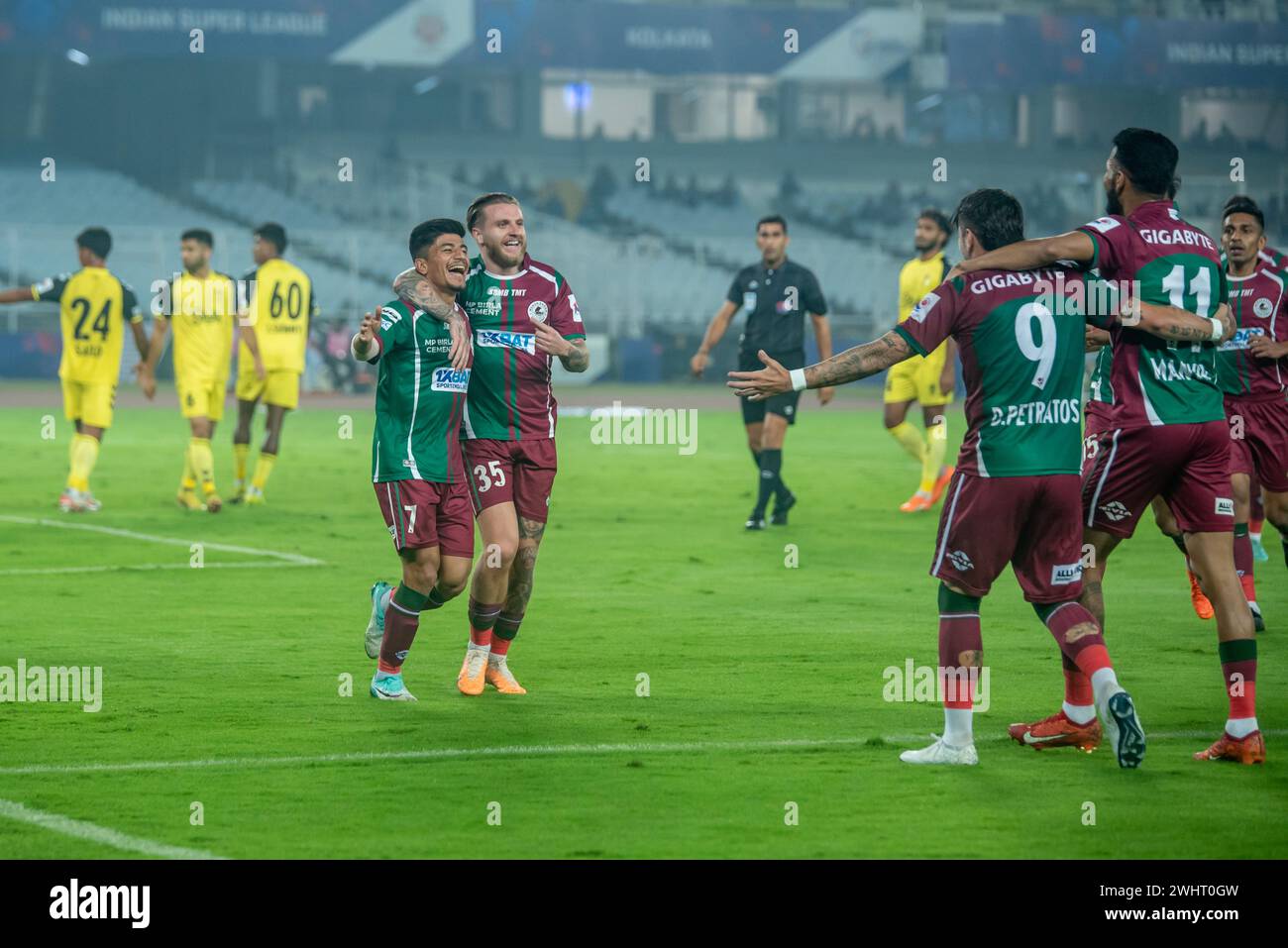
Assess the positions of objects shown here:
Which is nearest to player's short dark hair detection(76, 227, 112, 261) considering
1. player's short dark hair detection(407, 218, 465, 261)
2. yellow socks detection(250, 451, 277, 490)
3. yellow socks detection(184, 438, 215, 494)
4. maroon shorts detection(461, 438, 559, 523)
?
yellow socks detection(184, 438, 215, 494)

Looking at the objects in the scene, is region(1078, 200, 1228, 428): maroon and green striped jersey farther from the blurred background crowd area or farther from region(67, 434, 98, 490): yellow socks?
the blurred background crowd area

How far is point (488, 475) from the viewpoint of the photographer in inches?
329

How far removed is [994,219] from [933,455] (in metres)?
10.2

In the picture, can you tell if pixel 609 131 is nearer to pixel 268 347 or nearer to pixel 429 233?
pixel 268 347

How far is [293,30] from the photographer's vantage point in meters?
42.0

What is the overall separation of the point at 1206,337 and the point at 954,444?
17.6 meters

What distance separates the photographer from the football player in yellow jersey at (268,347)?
17047 millimetres

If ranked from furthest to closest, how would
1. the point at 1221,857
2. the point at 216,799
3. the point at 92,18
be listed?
the point at 92,18 → the point at 216,799 → the point at 1221,857

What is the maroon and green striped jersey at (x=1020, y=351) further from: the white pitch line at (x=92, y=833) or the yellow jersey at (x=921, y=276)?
the yellow jersey at (x=921, y=276)

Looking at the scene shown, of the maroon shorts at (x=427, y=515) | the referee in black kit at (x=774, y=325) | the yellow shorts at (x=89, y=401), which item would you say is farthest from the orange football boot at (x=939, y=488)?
the maroon shorts at (x=427, y=515)

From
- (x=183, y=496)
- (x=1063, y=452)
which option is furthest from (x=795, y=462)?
(x=1063, y=452)

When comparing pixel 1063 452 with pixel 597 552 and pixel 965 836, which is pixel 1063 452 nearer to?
pixel 965 836

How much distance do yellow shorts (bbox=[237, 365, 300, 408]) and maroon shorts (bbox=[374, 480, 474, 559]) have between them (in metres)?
9.31

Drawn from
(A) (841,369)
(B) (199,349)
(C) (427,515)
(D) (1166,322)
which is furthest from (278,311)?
(D) (1166,322)
